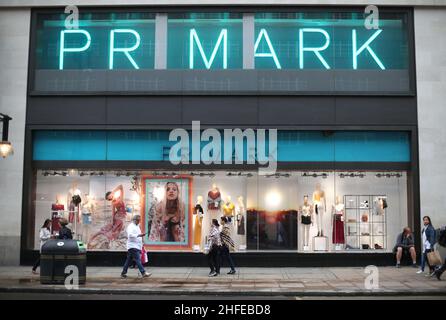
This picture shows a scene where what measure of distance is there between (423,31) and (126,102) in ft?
33.8

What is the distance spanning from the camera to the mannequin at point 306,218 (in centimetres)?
1956

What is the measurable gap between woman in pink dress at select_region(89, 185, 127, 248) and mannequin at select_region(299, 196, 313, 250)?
6.02m

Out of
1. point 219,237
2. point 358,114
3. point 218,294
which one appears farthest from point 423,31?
point 218,294

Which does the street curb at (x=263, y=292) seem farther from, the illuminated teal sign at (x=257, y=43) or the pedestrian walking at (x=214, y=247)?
Result: the illuminated teal sign at (x=257, y=43)

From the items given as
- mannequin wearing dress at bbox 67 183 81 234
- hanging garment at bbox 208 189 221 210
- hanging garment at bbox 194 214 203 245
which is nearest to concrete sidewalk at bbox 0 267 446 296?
hanging garment at bbox 194 214 203 245

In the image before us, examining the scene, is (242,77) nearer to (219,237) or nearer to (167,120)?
(167,120)

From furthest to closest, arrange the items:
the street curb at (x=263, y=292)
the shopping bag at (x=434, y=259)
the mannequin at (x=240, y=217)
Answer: the mannequin at (x=240, y=217) < the shopping bag at (x=434, y=259) < the street curb at (x=263, y=292)

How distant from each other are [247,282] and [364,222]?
5763 millimetres

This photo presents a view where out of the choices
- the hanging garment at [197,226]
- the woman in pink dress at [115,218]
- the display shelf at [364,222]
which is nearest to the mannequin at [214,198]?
the hanging garment at [197,226]

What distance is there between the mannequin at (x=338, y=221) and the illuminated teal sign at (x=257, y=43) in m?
4.68

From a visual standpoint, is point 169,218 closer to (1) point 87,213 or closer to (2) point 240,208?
(2) point 240,208

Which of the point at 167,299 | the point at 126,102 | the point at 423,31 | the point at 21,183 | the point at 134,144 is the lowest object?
the point at 167,299

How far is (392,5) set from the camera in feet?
64.8

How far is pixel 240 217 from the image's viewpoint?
19.7 metres
